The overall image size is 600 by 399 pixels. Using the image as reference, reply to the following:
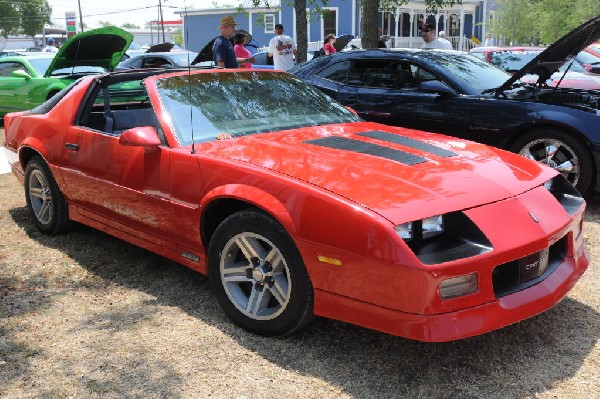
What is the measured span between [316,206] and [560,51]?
3.87m

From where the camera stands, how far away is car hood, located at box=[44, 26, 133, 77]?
7246mm

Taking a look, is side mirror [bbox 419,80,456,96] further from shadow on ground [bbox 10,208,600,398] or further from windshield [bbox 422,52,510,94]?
shadow on ground [bbox 10,208,600,398]

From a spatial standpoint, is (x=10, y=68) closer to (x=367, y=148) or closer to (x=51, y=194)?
(x=51, y=194)

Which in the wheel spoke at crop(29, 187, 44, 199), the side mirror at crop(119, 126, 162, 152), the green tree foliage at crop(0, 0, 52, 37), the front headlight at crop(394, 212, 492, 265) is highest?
the green tree foliage at crop(0, 0, 52, 37)

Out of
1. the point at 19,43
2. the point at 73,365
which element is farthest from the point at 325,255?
the point at 19,43

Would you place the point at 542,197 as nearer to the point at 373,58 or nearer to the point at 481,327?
the point at 481,327

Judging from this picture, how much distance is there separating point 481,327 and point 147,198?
83.6 inches

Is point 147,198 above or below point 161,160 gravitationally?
below

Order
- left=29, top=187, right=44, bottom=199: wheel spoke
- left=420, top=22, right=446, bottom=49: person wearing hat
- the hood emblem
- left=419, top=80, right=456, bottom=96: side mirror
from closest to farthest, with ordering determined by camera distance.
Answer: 1. the hood emblem
2. left=29, top=187, right=44, bottom=199: wheel spoke
3. left=419, top=80, right=456, bottom=96: side mirror
4. left=420, top=22, right=446, bottom=49: person wearing hat

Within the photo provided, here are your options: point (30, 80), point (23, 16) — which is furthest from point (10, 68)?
point (23, 16)

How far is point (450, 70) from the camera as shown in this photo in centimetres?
633

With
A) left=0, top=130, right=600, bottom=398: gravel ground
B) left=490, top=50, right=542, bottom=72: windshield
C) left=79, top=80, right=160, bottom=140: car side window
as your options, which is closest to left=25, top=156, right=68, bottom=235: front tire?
left=79, top=80, right=160, bottom=140: car side window

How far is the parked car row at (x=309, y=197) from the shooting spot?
2.70 metres

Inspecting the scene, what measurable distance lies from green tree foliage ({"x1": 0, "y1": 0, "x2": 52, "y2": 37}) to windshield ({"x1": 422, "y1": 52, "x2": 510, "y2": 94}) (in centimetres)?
5929
